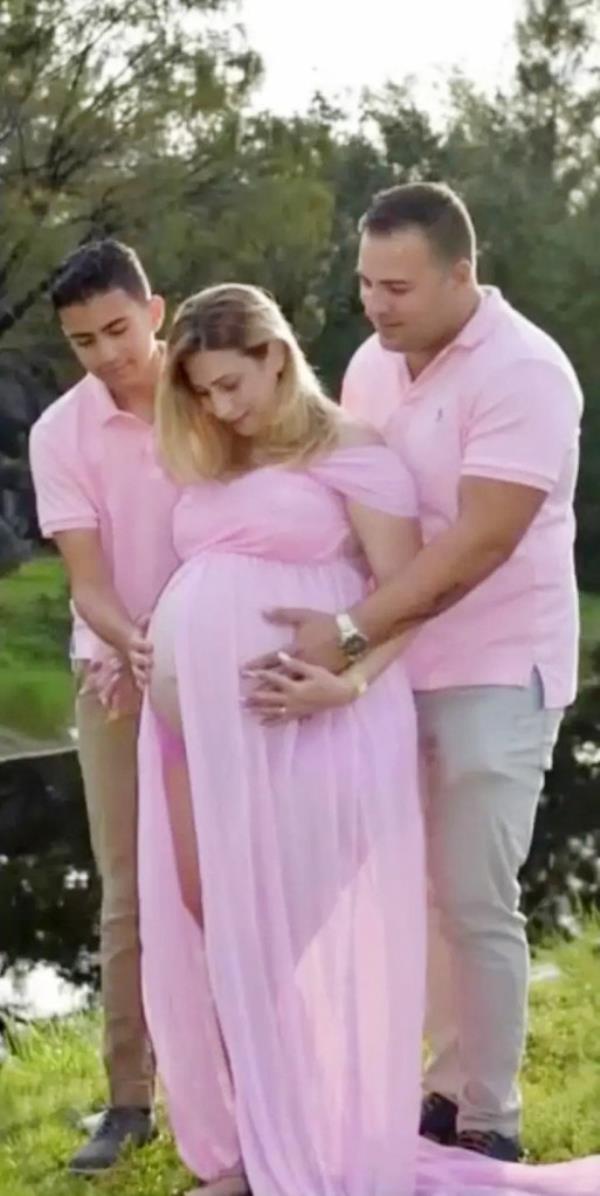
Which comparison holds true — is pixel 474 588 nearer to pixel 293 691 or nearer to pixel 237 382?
pixel 293 691

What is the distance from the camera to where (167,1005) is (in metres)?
3.12

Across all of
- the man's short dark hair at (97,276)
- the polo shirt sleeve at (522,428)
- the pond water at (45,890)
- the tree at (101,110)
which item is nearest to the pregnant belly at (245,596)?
the polo shirt sleeve at (522,428)

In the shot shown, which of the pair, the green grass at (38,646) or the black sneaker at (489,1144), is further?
the green grass at (38,646)

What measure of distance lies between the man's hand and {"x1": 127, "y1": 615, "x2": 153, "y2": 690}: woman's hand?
193 mm

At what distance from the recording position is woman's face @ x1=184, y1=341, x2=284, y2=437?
2.86m

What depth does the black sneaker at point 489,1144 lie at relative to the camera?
3182 mm

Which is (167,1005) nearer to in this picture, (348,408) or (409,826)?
(409,826)

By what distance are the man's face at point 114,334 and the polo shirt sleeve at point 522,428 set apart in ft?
2.21

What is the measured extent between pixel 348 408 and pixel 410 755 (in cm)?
69

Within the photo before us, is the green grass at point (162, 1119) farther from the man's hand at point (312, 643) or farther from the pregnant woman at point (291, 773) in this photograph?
the man's hand at point (312, 643)

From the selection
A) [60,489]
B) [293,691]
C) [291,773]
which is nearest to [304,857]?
[291,773]

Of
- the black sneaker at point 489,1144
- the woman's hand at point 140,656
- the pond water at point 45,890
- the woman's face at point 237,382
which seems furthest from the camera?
the pond water at point 45,890

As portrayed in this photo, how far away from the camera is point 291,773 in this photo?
295 cm

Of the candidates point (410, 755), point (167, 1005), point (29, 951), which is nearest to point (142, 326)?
point (410, 755)
